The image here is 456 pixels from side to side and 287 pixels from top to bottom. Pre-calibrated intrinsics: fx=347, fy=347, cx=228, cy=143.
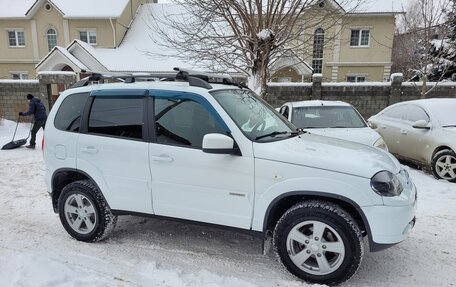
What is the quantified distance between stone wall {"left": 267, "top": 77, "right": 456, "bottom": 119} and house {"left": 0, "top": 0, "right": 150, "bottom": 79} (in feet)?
52.9

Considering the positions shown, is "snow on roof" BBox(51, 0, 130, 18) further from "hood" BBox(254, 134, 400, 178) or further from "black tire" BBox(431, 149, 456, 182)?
"hood" BBox(254, 134, 400, 178)

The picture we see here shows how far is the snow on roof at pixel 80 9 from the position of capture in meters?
24.8

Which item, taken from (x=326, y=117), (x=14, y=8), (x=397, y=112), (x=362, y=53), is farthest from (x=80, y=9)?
(x=397, y=112)

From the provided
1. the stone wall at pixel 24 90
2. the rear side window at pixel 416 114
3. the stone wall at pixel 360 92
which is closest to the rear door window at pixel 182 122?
the rear side window at pixel 416 114

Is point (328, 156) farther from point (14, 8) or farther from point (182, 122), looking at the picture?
point (14, 8)

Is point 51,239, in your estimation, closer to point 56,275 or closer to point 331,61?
point 56,275

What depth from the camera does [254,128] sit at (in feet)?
12.0

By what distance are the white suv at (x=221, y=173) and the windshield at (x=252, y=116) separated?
0.06 feet

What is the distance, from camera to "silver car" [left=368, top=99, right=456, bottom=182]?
6.74 meters

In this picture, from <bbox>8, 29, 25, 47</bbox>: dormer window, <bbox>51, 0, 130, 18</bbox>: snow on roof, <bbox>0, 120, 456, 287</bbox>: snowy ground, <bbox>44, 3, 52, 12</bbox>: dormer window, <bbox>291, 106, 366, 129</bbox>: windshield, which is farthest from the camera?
<bbox>8, 29, 25, 47</bbox>: dormer window

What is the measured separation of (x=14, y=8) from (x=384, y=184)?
31668 millimetres

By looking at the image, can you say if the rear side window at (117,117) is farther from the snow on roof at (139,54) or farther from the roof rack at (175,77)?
the snow on roof at (139,54)

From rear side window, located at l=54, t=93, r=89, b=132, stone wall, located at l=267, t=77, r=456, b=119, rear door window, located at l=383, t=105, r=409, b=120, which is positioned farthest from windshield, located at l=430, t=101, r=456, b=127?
rear side window, located at l=54, t=93, r=89, b=132

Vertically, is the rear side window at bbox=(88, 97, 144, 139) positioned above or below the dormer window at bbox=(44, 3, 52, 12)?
below
